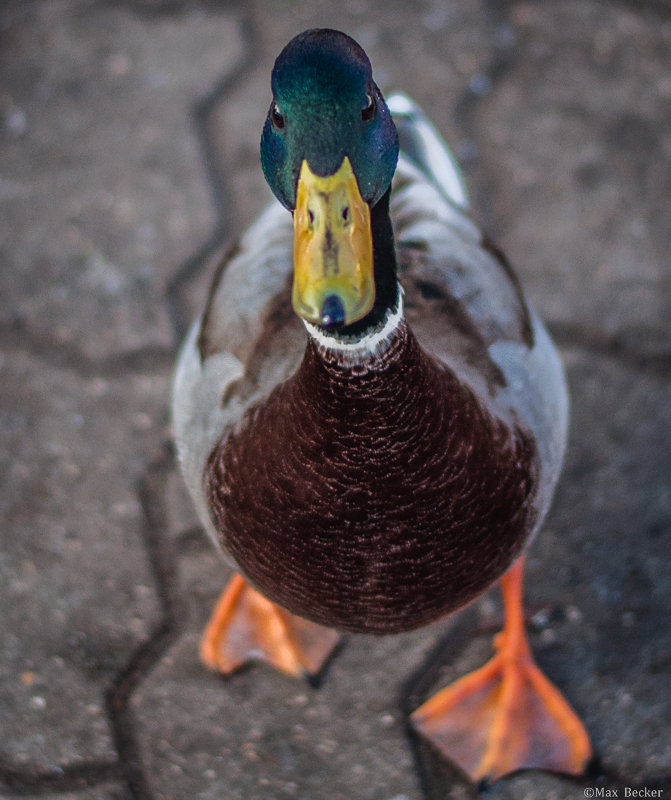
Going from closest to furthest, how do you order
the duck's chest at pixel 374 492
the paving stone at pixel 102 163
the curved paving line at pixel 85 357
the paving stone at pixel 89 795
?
the duck's chest at pixel 374 492
the paving stone at pixel 89 795
the curved paving line at pixel 85 357
the paving stone at pixel 102 163

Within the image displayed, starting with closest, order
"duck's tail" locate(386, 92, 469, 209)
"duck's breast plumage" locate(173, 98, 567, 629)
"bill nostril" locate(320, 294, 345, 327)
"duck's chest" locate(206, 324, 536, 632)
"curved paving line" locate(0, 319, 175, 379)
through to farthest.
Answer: "bill nostril" locate(320, 294, 345, 327) < "duck's chest" locate(206, 324, 536, 632) < "duck's breast plumage" locate(173, 98, 567, 629) < "duck's tail" locate(386, 92, 469, 209) < "curved paving line" locate(0, 319, 175, 379)

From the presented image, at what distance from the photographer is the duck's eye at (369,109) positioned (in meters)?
1.08

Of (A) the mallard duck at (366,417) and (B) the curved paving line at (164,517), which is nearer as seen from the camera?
(A) the mallard duck at (366,417)

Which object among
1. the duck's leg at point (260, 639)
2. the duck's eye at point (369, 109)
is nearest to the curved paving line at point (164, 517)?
the duck's leg at point (260, 639)

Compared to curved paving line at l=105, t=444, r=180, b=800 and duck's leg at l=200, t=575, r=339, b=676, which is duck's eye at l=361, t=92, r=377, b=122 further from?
curved paving line at l=105, t=444, r=180, b=800

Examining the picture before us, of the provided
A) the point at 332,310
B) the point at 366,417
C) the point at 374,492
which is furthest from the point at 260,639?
the point at 332,310

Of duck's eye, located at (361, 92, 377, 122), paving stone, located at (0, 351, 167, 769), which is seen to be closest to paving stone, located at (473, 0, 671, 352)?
paving stone, located at (0, 351, 167, 769)

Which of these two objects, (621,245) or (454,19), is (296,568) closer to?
(621,245)

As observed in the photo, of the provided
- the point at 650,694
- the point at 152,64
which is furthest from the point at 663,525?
the point at 152,64

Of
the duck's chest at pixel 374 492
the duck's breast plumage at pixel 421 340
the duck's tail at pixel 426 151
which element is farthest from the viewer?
the duck's tail at pixel 426 151

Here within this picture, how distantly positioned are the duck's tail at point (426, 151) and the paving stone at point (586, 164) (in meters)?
0.42

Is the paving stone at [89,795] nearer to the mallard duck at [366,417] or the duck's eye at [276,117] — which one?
the mallard duck at [366,417]

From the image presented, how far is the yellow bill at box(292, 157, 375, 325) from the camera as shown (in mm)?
1016

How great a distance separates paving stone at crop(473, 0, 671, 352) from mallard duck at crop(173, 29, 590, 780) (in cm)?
60
